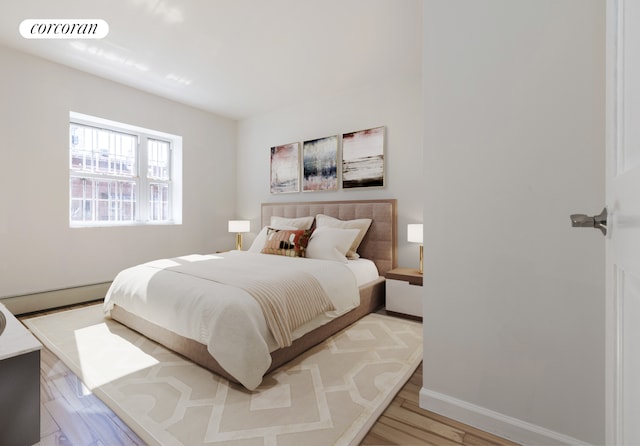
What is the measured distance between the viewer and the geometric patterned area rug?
4.70ft

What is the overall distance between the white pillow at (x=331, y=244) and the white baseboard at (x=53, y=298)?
2611 mm

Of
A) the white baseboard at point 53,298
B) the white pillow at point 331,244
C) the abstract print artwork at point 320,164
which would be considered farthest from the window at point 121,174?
the white pillow at point 331,244

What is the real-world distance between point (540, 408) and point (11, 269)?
14.7ft

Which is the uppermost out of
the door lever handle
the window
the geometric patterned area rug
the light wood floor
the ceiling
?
the ceiling

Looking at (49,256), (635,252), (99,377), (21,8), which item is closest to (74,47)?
(21,8)

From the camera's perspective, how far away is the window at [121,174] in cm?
370

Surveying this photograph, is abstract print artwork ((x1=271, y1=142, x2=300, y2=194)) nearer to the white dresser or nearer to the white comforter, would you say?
the white comforter

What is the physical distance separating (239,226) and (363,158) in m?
2.22

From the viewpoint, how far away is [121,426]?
149 cm

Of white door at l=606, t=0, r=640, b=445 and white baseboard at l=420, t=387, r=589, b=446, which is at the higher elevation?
white door at l=606, t=0, r=640, b=445

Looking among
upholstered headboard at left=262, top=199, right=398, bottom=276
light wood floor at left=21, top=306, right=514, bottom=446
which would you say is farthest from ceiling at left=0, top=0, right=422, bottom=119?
light wood floor at left=21, top=306, right=514, bottom=446

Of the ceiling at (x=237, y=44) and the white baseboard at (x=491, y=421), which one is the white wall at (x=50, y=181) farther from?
the white baseboard at (x=491, y=421)

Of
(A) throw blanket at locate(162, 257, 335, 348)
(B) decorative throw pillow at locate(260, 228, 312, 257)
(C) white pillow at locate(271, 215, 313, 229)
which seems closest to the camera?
(A) throw blanket at locate(162, 257, 335, 348)

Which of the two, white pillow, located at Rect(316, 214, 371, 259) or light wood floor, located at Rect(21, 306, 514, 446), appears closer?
light wood floor, located at Rect(21, 306, 514, 446)
